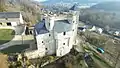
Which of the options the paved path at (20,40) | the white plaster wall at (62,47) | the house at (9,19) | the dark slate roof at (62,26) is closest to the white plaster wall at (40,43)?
the dark slate roof at (62,26)

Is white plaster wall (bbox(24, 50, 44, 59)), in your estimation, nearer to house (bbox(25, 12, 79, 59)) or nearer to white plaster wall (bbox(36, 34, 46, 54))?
house (bbox(25, 12, 79, 59))

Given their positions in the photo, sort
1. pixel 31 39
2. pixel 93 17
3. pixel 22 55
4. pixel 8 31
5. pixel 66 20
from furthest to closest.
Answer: pixel 93 17 → pixel 8 31 → pixel 31 39 → pixel 66 20 → pixel 22 55

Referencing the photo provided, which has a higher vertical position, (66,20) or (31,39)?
(66,20)

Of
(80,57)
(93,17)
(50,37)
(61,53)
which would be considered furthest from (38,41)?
(93,17)

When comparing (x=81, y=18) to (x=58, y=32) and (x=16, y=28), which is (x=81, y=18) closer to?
(x=16, y=28)

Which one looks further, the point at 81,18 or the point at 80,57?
the point at 81,18

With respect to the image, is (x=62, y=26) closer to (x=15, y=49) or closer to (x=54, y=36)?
(x=54, y=36)
